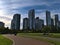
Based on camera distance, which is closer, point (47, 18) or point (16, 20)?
point (47, 18)

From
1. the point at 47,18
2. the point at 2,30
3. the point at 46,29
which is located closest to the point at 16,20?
the point at 47,18

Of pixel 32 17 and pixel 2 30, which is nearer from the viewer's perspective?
pixel 2 30

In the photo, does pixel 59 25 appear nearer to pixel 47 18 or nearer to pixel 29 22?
pixel 47 18

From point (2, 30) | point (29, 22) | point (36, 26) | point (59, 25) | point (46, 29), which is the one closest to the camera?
point (46, 29)

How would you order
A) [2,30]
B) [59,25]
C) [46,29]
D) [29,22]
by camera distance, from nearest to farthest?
[46,29] → [2,30] → [59,25] → [29,22]

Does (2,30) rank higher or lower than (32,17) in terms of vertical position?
lower

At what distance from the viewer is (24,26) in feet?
541

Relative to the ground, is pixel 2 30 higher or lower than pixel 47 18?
lower

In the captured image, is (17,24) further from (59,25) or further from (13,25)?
(59,25)

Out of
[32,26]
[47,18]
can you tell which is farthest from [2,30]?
[47,18]

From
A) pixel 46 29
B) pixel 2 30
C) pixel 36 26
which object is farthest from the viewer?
pixel 36 26

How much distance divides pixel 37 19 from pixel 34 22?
7.15 metres

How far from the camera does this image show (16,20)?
547 ft

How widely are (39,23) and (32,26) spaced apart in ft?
26.9
